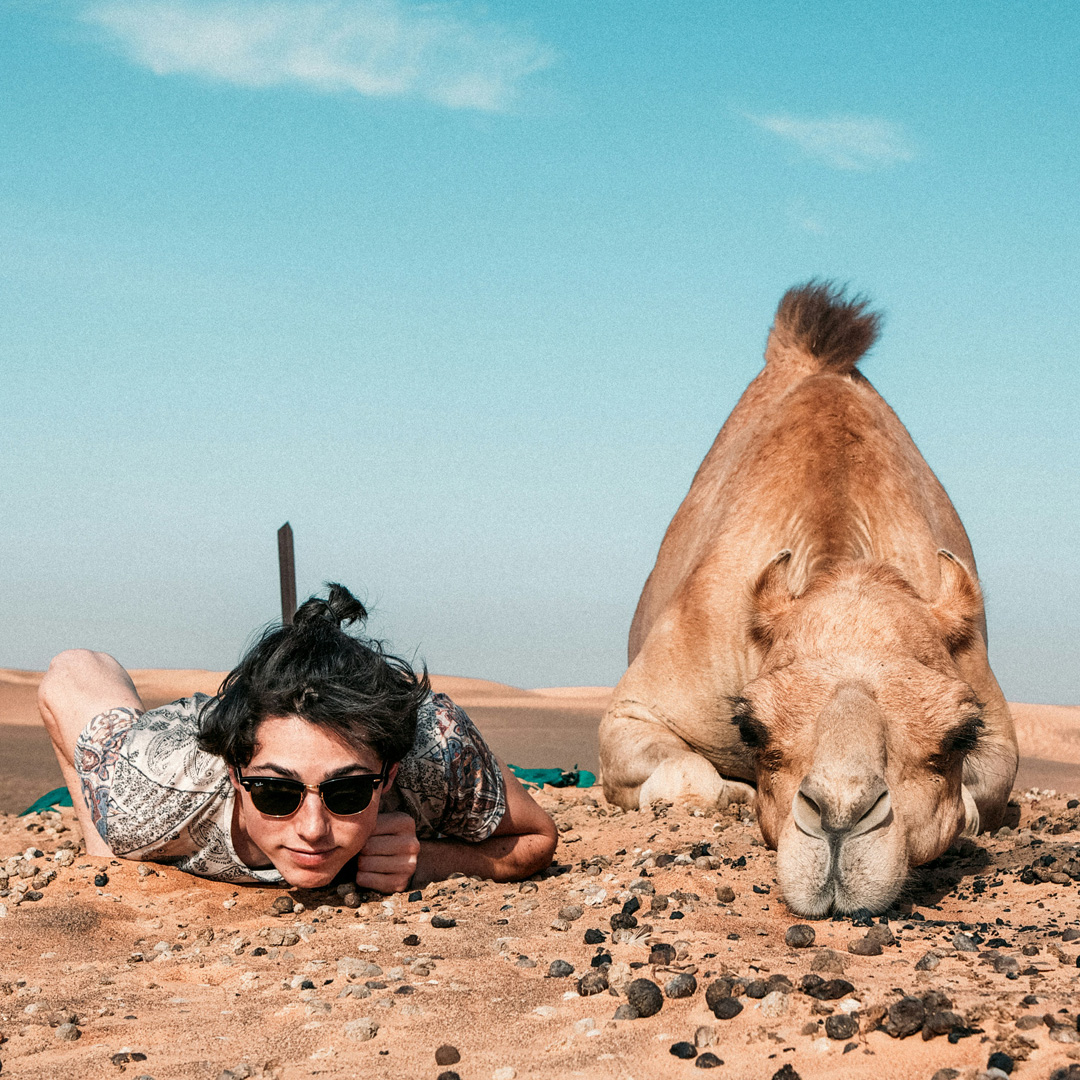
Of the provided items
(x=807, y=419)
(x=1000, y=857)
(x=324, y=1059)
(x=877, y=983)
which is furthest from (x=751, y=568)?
(x=324, y=1059)

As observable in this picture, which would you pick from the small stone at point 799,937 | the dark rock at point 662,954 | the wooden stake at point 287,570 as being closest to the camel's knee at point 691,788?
the small stone at point 799,937

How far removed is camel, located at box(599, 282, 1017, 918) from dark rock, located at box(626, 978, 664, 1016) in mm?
1178

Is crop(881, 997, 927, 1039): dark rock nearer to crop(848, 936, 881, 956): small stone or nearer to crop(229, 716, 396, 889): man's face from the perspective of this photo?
crop(848, 936, 881, 956): small stone

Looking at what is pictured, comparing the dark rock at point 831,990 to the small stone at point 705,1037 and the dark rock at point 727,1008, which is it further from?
the small stone at point 705,1037

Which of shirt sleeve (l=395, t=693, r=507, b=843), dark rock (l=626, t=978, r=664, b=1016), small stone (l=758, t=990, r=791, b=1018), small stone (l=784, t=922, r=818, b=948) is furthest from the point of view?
shirt sleeve (l=395, t=693, r=507, b=843)

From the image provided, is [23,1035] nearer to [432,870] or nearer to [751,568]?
[432,870]

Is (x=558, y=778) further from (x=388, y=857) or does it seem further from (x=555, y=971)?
(x=555, y=971)

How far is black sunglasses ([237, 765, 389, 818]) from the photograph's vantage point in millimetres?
4414

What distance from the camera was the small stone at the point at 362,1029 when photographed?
320 centimetres

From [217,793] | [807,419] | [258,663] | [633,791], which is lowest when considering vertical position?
[633,791]

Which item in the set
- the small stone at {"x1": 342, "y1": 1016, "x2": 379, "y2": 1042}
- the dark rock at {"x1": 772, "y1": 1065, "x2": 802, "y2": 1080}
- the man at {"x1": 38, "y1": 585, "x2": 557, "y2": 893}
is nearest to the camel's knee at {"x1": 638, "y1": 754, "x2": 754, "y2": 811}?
the man at {"x1": 38, "y1": 585, "x2": 557, "y2": 893}

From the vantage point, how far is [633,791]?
7281 mm

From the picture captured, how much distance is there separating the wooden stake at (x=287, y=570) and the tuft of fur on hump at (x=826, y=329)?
6.39 m

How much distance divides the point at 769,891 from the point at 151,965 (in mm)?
2242
